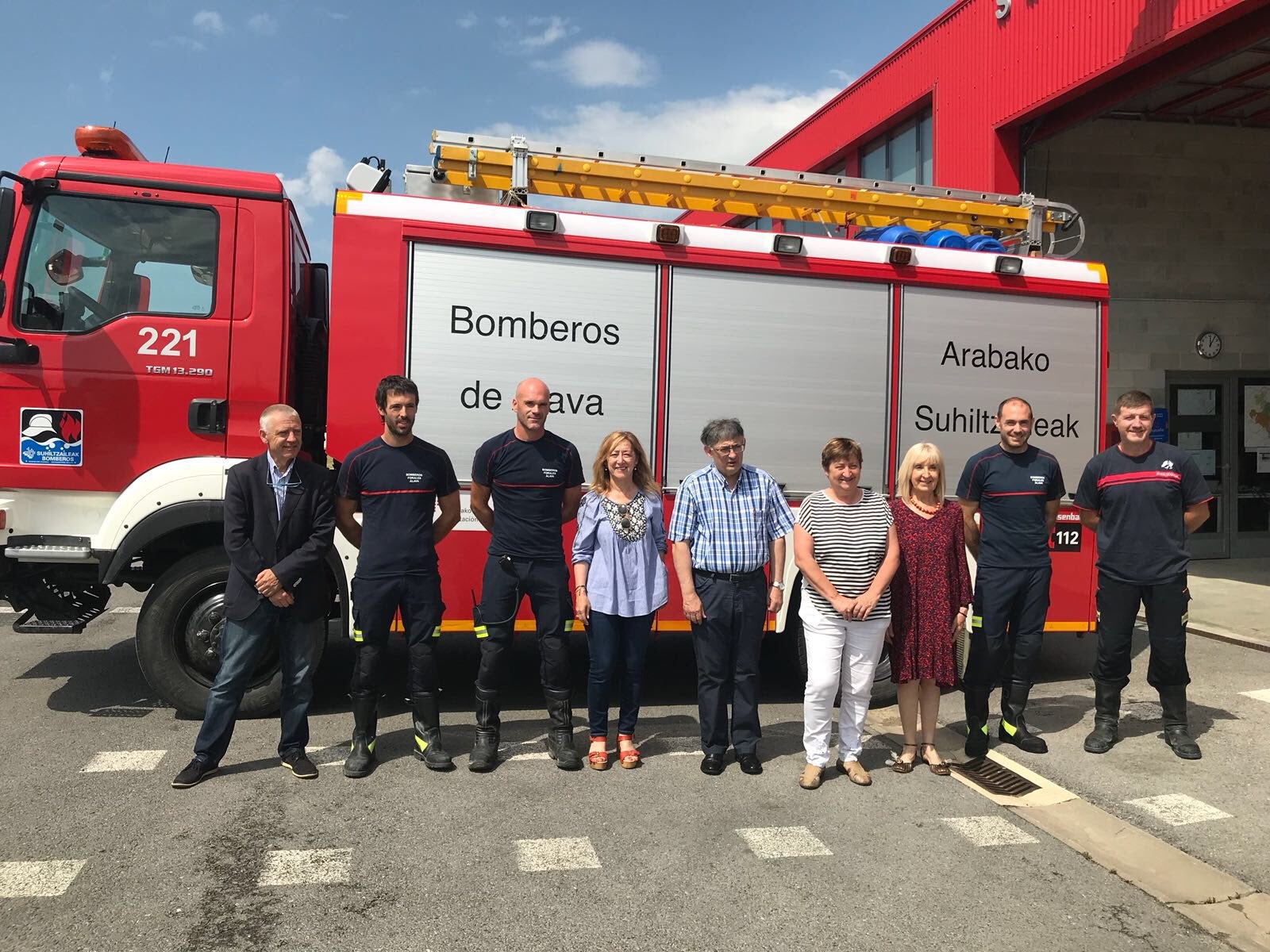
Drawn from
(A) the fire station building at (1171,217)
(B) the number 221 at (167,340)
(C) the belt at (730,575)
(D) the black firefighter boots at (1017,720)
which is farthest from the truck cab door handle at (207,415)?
(A) the fire station building at (1171,217)

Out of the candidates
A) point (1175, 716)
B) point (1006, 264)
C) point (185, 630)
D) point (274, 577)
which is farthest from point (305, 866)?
point (1006, 264)

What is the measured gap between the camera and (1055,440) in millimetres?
6211

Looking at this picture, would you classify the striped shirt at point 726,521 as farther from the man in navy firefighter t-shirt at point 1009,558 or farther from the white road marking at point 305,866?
the white road marking at point 305,866

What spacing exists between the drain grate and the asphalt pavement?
173mm

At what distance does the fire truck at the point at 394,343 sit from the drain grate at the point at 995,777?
1.06 metres

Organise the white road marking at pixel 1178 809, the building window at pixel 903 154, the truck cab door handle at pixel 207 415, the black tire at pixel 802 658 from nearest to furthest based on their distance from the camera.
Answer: the white road marking at pixel 1178 809 < the truck cab door handle at pixel 207 415 < the black tire at pixel 802 658 < the building window at pixel 903 154

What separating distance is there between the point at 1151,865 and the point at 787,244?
356 cm

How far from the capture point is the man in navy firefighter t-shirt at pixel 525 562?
4602 mm

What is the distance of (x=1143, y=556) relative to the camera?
500cm

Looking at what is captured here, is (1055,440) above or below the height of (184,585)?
above

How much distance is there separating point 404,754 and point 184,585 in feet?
4.74

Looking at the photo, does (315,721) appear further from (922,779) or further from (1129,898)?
(1129,898)

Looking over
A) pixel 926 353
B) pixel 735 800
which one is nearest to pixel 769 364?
pixel 926 353

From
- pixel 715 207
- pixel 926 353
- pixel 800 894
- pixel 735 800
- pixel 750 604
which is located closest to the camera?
pixel 800 894
